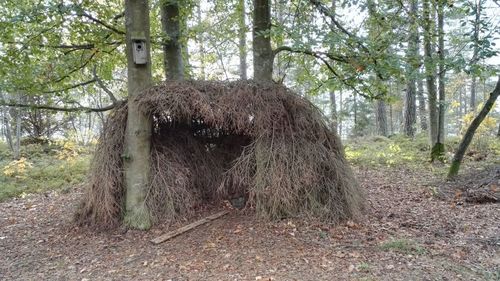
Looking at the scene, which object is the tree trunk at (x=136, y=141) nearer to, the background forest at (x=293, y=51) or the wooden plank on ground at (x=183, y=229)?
the wooden plank on ground at (x=183, y=229)

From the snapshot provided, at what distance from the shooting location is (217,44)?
26.9 ft

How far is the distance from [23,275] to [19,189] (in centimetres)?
472

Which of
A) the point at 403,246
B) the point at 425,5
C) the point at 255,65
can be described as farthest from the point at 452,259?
the point at 425,5

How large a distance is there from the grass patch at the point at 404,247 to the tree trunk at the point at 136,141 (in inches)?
114

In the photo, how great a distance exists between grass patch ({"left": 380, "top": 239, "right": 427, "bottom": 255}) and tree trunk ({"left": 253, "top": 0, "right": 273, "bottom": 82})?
276 centimetres

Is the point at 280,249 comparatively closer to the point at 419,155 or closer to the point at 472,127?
the point at 472,127

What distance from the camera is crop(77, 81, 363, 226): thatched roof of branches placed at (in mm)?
4361

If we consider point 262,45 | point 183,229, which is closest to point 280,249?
point 183,229

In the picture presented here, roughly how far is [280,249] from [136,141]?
2.33 meters

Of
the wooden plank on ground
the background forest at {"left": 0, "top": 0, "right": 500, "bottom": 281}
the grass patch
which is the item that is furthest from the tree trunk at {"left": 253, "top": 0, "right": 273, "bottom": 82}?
the grass patch

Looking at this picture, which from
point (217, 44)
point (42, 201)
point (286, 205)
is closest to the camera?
point (286, 205)

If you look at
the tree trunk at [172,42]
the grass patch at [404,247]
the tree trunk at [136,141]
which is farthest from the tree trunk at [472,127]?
the tree trunk at [136,141]

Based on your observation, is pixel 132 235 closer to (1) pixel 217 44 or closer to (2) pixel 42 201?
(2) pixel 42 201

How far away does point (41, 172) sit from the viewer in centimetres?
838
